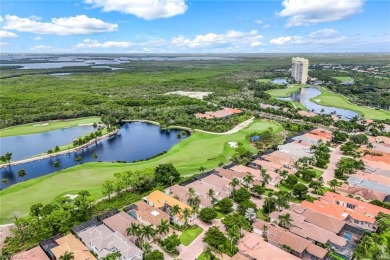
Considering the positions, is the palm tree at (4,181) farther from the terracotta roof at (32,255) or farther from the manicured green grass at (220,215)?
the manicured green grass at (220,215)

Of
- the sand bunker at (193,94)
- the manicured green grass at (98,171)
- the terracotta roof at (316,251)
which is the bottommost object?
the terracotta roof at (316,251)

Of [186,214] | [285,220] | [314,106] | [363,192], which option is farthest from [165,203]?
[314,106]

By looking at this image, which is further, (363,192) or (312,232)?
(363,192)

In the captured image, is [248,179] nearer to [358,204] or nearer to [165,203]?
[165,203]

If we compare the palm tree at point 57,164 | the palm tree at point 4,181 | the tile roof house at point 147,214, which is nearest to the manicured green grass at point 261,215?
the tile roof house at point 147,214

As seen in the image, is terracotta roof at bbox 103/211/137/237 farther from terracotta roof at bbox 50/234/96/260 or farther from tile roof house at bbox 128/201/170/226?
terracotta roof at bbox 50/234/96/260

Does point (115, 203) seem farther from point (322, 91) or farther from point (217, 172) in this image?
point (322, 91)

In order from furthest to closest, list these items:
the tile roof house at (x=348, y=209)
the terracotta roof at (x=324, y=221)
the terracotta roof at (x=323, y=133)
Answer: the terracotta roof at (x=323, y=133)
the tile roof house at (x=348, y=209)
the terracotta roof at (x=324, y=221)
